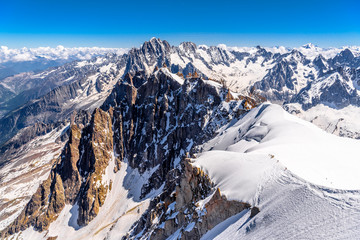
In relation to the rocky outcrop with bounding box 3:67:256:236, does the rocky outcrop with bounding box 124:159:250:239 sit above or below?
above

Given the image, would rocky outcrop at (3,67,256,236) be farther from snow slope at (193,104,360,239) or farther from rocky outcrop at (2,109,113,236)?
snow slope at (193,104,360,239)

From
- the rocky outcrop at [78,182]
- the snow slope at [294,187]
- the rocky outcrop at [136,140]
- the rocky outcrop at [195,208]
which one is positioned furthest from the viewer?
the rocky outcrop at [78,182]

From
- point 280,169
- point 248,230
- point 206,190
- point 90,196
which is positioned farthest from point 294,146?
point 90,196

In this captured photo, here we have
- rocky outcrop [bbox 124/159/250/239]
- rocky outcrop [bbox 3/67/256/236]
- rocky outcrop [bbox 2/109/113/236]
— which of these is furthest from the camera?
rocky outcrop [bbox 2/109/113/236]

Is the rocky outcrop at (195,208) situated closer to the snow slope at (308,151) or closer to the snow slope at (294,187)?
the snow slope at (294,187)

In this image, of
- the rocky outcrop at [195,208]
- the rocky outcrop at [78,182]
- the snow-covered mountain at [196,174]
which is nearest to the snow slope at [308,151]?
the snow-covered mountain at [196,174]

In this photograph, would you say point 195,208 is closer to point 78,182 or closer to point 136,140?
point 136,140

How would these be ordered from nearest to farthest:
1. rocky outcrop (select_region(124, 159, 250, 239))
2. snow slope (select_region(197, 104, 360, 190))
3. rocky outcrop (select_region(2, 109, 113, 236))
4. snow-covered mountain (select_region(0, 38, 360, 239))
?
snow-covered mountain (select_region(0, 38, 360, 239)) < snow slope (select_region(197, 104, 360, 190)) < rocky outcrop (select_region(124, 159, 250, 239)) < rocky outcrop (select_region(2, 109, 113, 236))

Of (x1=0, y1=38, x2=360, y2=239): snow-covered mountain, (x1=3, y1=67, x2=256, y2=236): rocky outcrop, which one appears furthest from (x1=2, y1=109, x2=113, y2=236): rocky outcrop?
(x1=0, y1=38, x2=360, y2=239): snow-covered mountain

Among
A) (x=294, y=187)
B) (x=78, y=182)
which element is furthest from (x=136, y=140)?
(x=294, y=187)
